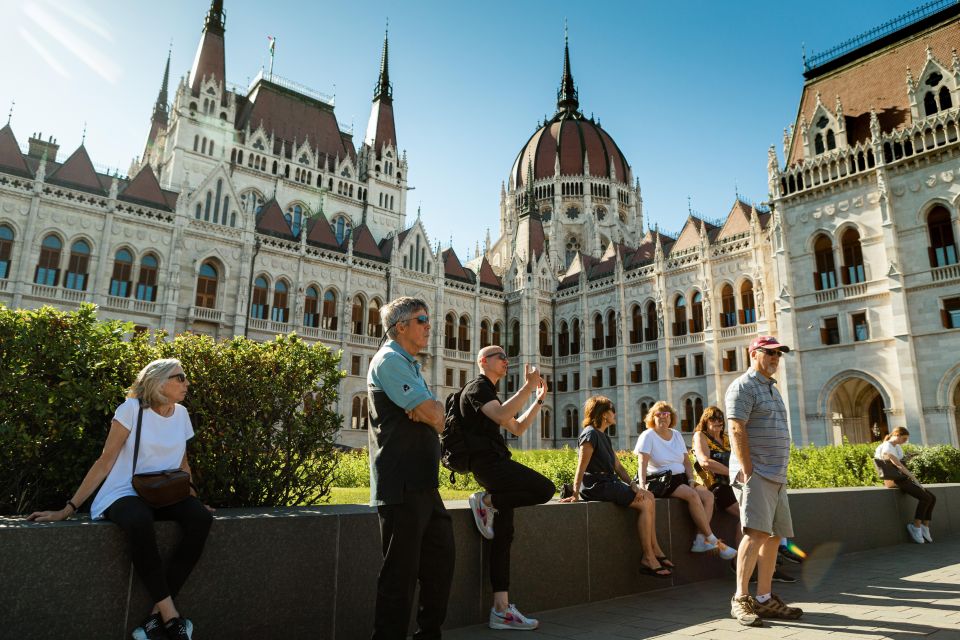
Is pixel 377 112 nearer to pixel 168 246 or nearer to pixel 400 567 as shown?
pixel 168 246

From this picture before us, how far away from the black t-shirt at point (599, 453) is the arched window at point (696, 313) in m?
32.4

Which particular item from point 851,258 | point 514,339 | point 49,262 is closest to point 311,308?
point 49,262

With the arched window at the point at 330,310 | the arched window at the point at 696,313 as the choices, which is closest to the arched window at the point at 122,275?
the arched window at the point at 330,310

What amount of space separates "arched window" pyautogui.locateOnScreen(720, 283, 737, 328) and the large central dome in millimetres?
28570

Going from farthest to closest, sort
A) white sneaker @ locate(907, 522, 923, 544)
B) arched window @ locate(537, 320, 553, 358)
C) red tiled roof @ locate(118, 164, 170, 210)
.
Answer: arched window @ locate(537, 320, 553, 358)
red tiled roof @ locate(118, 164, 170, 210)
white sneaker @ locate(907, 522, 923, 544)

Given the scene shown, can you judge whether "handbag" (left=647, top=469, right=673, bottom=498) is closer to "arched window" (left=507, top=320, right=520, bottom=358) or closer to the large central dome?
"arched window" (left=507, top=320, right=520, bottom=358)

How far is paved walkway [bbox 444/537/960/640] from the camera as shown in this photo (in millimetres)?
4738

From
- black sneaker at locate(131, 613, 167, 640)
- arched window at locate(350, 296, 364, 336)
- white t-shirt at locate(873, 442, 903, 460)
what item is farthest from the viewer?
arched window at locate(350, 296, 364, 336)

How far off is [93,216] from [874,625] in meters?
34.9

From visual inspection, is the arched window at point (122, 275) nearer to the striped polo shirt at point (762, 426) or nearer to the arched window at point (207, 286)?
the arched window at point (207, 286)

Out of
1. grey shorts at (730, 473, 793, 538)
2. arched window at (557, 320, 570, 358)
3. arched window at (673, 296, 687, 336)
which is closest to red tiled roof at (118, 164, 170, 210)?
arched window at (557, 320, 570, 358)

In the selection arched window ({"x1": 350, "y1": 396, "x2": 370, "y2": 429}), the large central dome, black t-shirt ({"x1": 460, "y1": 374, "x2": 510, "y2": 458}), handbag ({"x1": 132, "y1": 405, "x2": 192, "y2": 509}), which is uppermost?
the large central dome

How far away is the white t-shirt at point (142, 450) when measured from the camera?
3922mm

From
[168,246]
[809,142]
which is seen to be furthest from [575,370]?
[168,246]
